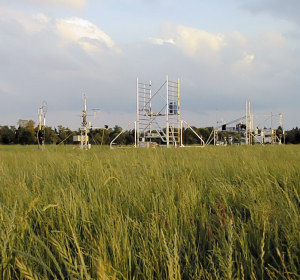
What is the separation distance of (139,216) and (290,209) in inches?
33.5

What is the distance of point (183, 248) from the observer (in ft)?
5.67

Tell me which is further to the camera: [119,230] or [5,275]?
A: [119,230]

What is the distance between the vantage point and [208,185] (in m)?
3.10

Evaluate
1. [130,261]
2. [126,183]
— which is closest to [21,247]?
[130,261]

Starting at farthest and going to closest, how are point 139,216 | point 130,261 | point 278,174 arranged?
point 278,174
point 139,216
point 130,261

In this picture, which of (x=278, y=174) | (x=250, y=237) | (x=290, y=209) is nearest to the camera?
(x=250, y=237)

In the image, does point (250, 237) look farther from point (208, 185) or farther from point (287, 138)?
point (287, 138)

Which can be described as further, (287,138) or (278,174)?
(287,138)

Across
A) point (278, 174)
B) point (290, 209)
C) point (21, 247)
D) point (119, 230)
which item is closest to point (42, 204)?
point (21, 247)

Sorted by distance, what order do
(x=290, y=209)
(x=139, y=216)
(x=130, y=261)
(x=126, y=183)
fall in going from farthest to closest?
(x=126, y=183)
(x=139, y=216)
(x=290, y=209)
(x=130, y=261)

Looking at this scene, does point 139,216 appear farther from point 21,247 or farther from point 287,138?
point 287,138

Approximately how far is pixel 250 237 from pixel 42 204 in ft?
4.20

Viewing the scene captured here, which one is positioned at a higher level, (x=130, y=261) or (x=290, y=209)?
(x=290, y=209)

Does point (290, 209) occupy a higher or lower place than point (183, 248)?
higher
